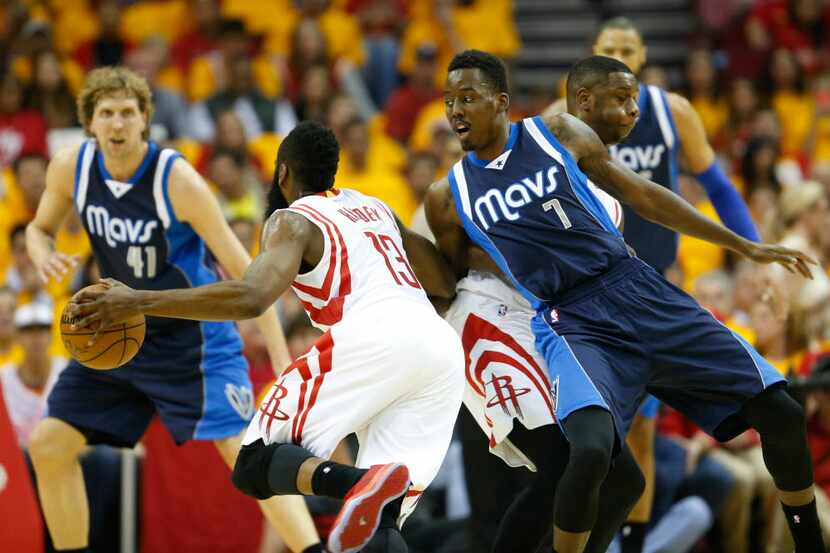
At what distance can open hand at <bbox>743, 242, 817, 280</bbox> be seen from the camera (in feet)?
16.5

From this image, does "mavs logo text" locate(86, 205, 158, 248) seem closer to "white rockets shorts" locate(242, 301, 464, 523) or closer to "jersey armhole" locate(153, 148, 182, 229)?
"jersey armhole" locate(153, 148, 182, 229)

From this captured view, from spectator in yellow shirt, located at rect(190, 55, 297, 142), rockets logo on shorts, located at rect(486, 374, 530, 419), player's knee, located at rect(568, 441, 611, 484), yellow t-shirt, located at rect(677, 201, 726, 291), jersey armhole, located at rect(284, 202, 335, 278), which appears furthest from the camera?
spectator in yellow shirt, located at rect(190, 55, 297, 142)

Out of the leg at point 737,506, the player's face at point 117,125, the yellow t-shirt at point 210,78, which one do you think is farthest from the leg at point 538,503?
the yellow t-shirt at point 210,78

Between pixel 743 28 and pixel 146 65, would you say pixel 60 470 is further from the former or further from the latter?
pixel 743 28

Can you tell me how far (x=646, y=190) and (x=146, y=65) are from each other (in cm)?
729

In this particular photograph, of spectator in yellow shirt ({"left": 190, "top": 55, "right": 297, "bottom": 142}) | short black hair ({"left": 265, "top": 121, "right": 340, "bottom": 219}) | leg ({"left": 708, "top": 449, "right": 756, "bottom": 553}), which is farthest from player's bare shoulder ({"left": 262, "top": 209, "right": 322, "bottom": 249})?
spectator in yellow shirt ({"left": 190, "top": 55, "right": 297, "bottom": 142})

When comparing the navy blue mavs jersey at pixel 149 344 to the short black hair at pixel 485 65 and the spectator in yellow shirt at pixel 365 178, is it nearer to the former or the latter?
the short black hair at pixel 485 65

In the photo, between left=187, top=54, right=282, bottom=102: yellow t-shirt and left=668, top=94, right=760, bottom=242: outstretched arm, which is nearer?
left=668, top=94, right=760, bottom=242: outstretched arm

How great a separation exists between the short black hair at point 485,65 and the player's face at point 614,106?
0.44 metres

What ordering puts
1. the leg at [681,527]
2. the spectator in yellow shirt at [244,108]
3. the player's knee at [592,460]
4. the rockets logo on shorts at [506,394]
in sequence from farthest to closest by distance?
the spectator in yellow shirt at [244,108]
the leg at [681,527]
the rockets logo on shorts at [506,394]
the player's knee at [592,460]

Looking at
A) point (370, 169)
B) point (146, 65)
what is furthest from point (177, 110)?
point (370, 169)

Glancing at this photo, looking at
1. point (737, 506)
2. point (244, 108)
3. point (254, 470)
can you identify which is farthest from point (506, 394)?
point (244, 108)

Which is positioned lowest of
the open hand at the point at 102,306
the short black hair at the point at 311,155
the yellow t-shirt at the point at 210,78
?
the open hand at the point at 102,306

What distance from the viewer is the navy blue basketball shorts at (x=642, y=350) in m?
4.72
